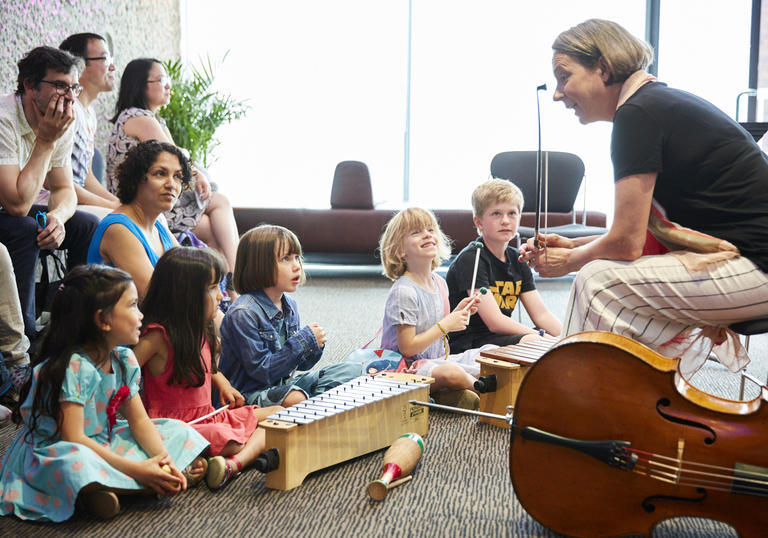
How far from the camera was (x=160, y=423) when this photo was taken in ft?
5.84

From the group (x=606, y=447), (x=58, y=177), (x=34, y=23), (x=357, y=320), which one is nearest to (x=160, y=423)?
(x=606, y=447)

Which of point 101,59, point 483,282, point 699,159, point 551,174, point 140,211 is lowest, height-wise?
point 483,282

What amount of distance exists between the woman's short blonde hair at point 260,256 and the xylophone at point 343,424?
44cm

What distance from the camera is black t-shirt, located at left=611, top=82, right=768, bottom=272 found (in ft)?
5.50

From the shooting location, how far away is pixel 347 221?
18.1 ft

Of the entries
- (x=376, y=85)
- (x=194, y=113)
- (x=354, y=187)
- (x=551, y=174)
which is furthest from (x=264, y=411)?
(x=376, y=85)

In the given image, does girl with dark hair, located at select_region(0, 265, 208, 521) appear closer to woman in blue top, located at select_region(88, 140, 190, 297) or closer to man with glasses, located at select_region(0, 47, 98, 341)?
woman in blue top, located at select_region(88, 140, 190, 297)

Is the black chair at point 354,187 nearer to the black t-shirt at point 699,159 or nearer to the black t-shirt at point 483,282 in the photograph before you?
the black t-shirt at point 483,282

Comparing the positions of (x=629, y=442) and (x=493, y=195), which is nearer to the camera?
(x=629, y=442)

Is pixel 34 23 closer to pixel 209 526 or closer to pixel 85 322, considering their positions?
pixel 85 322

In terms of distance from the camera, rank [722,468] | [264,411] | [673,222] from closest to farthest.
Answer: [722,468], [673,222], [264,411]

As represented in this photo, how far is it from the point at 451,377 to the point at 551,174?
264 centimetres

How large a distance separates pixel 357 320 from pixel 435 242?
146 cm

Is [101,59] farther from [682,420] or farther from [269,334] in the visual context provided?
[682,420]
